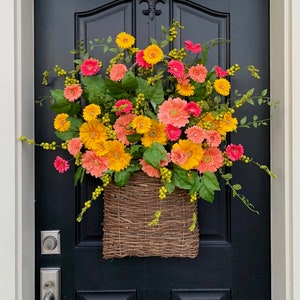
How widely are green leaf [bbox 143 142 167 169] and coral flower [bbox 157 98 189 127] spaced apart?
3.0 inches

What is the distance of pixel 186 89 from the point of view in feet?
3.94

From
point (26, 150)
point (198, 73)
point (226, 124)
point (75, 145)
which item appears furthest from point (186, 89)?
point (26, 150)

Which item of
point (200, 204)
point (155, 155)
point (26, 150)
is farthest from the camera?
point (200, 204)

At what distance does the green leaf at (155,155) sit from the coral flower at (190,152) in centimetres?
4

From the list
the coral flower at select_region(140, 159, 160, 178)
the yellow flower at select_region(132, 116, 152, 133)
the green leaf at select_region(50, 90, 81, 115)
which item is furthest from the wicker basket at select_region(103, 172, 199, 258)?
the green leaf at select_region(50, 90, 81, 115)

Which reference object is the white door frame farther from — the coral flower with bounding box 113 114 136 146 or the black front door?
the coral flower with bounding box 113 114 136 146

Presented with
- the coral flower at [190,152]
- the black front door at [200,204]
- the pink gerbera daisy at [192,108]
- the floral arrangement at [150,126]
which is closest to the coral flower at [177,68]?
the floral arrangement at [150,126]

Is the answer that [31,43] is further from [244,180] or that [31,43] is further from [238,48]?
[244,180]

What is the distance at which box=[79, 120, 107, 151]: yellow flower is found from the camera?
1.17 m

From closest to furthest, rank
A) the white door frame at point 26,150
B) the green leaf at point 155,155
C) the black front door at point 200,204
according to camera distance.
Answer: the green leaf at point 155,155 < the white door frame at point 26,150 < the black front door at point 200,204

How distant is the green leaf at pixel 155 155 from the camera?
1.13 m

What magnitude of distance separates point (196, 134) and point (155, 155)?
135 millimetres

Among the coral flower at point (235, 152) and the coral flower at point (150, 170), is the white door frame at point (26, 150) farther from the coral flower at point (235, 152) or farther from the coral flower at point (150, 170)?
the coral flower at point (150, 170)

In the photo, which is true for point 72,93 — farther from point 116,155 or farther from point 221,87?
point 221,87
